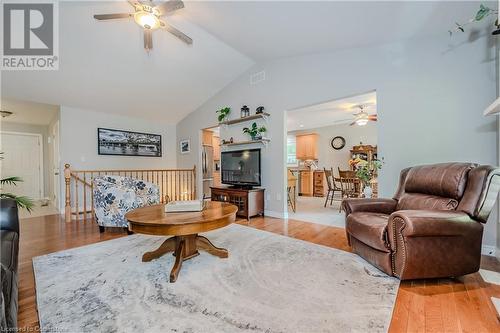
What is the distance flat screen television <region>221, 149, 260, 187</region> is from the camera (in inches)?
→ 163

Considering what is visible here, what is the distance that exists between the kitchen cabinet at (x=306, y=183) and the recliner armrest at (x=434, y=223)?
5516 millimetres

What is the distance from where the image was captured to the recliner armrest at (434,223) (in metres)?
1.61

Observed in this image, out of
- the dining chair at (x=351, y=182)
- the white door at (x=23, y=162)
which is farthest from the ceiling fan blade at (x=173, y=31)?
the white door at (x=23, y=162)

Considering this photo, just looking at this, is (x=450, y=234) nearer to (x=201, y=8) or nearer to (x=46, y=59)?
(x=201, y=8)

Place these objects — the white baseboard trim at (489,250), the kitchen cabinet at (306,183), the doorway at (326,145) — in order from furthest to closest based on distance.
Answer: the kitchen cabinet at (306,183) < the doorway at (326,145) < the white baseboard trim at (489,250)

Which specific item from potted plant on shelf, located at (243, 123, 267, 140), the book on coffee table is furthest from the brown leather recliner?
potted plant on shelf, located at (243, 123, 267, 140)

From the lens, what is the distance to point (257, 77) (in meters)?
4.39

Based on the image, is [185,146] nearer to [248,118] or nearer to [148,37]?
[248,118]

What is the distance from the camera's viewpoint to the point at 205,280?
1.77 metres

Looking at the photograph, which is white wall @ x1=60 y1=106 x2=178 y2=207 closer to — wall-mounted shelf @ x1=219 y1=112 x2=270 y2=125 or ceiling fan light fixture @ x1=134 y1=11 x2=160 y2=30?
wall-mounted shelf @ x1=219 y1=112 x2=270 y2=125

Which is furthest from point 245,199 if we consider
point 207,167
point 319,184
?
point 319,184

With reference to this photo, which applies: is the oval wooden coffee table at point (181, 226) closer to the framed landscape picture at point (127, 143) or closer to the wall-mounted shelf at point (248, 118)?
the wall-mounted shelf at point (248, 118)

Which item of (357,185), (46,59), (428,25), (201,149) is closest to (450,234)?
(428,25)

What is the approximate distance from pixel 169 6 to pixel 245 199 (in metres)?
2.88
